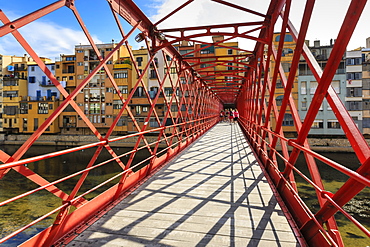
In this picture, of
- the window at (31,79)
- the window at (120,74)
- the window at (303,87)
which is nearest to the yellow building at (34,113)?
the window at (31,79)

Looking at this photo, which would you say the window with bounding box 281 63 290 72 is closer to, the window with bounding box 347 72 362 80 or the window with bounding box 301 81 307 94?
the window with bounding box 301 81 307 94

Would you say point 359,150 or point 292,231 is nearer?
point 359,150

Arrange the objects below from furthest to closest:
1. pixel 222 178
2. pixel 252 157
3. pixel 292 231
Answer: pixel 252 157, pixel 222 178, pixel 292 231

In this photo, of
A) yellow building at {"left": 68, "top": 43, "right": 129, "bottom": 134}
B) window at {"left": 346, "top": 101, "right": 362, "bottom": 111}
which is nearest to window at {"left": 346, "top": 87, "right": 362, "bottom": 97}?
window at {"left": 346, "top": 101, "right": 362, "bottom": 111}

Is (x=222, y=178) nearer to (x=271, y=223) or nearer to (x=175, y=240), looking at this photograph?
(x=271, y=223)

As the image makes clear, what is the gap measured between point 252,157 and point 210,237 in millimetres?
4345

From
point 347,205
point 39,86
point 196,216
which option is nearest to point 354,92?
point 347,205

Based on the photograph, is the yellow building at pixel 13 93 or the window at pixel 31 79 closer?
the yellow building at pixel 13 93

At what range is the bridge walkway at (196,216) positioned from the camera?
7.84 ft

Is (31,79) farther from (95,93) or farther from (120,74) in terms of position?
(120,74)

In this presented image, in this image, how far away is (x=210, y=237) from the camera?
244 centimetres

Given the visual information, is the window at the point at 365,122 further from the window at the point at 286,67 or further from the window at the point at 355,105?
the window at the point at 286,67

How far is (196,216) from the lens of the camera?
293cm

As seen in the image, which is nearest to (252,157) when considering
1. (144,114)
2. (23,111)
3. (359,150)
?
(359,150)
